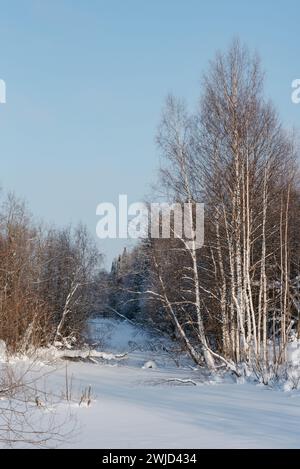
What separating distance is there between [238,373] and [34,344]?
9.30 m

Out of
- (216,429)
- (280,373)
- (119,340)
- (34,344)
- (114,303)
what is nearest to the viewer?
(216,429)

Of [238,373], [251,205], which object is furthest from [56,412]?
[251,205]

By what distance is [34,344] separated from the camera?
19922mm

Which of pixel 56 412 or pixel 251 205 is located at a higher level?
pixel 251 205

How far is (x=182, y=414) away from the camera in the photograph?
8641 mm

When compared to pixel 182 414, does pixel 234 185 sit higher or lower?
higher

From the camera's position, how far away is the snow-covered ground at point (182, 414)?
262 inches

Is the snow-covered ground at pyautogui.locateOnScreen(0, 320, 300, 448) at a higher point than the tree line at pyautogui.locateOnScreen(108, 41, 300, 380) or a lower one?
lower

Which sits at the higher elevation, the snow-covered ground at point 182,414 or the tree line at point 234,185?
the tree line at point 234,185

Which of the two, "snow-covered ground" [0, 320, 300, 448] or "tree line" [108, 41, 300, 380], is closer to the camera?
"snow-covered ground" [0, 320, 300, 448]

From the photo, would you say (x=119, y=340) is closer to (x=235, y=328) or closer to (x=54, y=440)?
(x=235, y=328)

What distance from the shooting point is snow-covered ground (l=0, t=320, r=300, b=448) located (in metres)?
6.65

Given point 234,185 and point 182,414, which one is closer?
point 182,414

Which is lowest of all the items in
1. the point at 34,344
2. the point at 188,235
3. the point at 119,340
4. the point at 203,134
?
the point at 119,340
